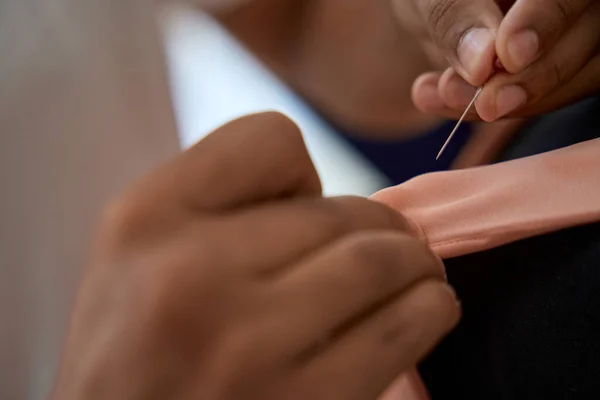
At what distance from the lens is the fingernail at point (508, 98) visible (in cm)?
35

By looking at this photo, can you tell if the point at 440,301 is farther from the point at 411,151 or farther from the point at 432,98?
the point at 411,151

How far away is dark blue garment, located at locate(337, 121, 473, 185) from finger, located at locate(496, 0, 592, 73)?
Result: 627 millimetres

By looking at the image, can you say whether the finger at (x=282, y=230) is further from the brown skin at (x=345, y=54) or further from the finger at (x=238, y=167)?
the brown skin at (x=345, y=54)

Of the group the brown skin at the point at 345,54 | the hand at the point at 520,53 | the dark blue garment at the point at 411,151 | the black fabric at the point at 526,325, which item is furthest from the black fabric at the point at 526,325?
the dark blue garment at the point at 411,151

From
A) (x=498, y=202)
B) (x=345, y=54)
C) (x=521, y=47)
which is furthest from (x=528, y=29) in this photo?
(x=345, y=54)

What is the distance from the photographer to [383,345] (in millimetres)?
211

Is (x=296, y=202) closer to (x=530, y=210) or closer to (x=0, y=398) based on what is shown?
(x=530, y=210)

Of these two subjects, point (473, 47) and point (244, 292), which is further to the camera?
point (473, 47)

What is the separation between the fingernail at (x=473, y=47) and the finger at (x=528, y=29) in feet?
0.04

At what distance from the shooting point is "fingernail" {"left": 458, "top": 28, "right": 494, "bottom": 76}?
Result: 0.35 m

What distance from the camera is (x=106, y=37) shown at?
83 cm

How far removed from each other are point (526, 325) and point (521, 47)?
162mm

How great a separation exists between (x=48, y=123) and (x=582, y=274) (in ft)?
2.18

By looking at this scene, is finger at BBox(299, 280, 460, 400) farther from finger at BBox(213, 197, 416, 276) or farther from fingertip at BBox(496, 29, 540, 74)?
fingertip at BBox(496, 29, 540, 74)
